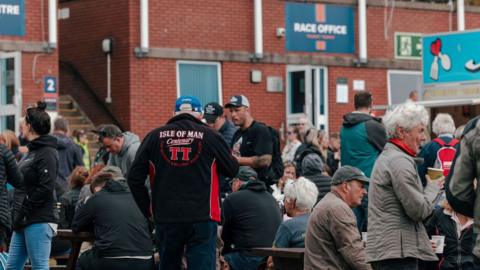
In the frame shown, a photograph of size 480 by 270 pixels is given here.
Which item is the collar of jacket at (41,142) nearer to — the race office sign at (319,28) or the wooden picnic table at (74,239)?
the wooden picnic table at (74,239)

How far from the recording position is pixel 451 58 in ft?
64.6

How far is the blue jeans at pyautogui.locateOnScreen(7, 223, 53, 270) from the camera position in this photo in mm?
12609

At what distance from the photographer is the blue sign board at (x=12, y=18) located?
933 inches

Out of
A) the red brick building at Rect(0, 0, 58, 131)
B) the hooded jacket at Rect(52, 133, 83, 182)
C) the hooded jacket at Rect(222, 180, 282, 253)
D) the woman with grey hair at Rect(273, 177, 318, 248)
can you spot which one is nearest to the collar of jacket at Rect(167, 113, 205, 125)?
the woman with grey hair at Rect(273, 177, 318, 248)

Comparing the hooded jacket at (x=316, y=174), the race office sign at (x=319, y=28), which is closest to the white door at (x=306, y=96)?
the race office sign at (x=319, y=28)

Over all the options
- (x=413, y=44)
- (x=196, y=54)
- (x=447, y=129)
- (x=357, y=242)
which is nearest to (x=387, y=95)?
(x=413, y=44)

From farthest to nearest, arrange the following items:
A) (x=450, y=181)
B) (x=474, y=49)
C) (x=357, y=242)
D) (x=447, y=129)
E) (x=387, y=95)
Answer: (x=387, y=95), (x=474, y=49), (x=447, y=129), (x=357, y=242), (x=450, y=181)

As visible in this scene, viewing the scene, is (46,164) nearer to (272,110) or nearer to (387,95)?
(272,110)

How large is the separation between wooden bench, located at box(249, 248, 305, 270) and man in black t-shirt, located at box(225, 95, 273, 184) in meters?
2.41

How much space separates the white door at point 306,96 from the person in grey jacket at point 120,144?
12713mm

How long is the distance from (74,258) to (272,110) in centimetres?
1381

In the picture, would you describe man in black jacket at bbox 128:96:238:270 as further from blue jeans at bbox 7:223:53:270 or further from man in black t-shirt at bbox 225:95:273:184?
man in black t-shirt at bbox 225:95:273:184

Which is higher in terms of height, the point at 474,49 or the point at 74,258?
the point at 474,49

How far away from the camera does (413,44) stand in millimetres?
29109
